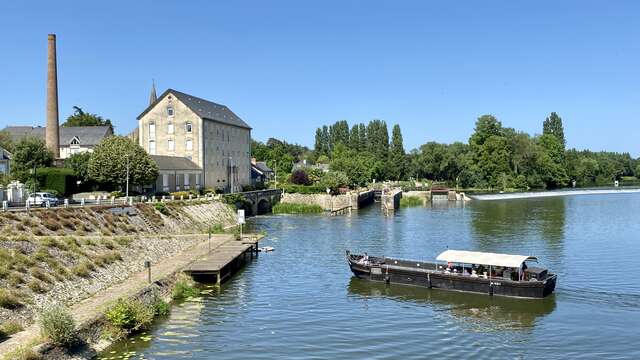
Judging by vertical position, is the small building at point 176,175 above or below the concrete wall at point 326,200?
above

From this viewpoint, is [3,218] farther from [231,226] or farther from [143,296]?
[231,226]

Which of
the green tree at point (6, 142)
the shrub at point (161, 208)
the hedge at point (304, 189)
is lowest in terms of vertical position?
the shrub at point (161, 208)

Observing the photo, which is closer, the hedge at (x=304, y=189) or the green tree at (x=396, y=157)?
the hedge at (x=304, y=189)

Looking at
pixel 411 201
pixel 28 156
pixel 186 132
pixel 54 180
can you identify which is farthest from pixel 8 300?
pixel 411 201

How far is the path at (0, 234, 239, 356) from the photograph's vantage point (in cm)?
2348

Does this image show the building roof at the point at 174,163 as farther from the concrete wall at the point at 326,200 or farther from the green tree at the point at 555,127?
the green tree at the point at 555,127

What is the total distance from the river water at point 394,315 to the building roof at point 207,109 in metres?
46.1

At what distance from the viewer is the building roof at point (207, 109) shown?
97500 mm

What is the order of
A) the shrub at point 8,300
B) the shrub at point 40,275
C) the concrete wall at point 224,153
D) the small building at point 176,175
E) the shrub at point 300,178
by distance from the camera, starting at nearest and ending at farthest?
1. the shrub at point 8,300
2. the shrub at point 40,275
3. the small building at point 176,175
4. the concrete wall at point 224,153
5. the shrub at point 300,178

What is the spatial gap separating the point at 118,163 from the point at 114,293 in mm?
44192

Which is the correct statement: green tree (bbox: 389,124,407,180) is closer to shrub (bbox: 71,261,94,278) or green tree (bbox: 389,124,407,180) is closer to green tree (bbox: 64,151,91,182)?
green tree (bbox: 64,151,91,182)

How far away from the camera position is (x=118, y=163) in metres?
73.8

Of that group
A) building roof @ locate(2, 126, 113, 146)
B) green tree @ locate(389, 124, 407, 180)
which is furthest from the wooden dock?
green tree @ locate(389, 124, 407, 180)

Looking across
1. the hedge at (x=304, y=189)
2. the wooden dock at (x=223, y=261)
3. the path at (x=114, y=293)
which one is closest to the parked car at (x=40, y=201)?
the path at (x=114, y=293)
